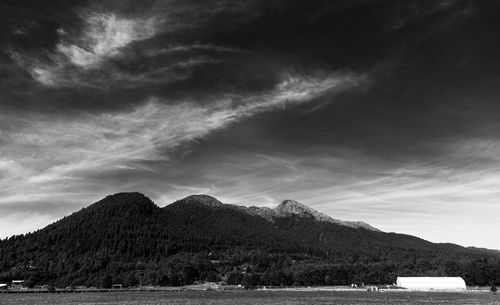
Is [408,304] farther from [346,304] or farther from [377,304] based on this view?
[346,304]

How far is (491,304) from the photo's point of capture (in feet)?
435

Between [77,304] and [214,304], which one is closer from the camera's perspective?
[214,304]

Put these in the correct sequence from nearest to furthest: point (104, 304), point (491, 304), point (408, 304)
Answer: point (491, 304) → point (408, 304) → point (104, 304)

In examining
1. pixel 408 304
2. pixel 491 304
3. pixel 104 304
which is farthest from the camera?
pixel 104 304

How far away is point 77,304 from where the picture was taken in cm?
16088

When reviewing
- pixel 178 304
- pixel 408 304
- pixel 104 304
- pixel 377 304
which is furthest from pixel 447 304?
pixel 104 304

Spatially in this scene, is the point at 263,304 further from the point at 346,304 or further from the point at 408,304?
the point at 408,304

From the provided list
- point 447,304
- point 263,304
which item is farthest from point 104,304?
point 447,304

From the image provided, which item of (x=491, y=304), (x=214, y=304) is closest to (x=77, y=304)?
(x=214, y=304)

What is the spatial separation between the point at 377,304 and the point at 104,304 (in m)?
82.5

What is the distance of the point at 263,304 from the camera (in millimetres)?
141875

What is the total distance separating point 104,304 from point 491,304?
112m

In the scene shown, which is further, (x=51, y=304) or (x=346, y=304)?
(x=51, y=304)

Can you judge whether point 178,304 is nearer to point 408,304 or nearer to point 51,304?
point 51,304
